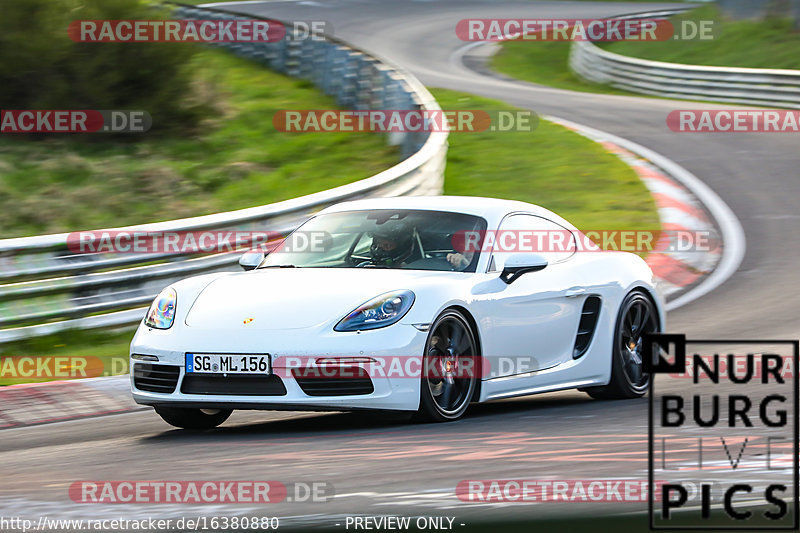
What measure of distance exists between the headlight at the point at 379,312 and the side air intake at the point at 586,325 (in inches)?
65.4

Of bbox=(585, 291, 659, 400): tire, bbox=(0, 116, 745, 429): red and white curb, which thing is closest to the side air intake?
bbox=(585, 291, 659, 400): tire

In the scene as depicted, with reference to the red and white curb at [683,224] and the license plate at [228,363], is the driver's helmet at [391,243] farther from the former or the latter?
the red and white curb at [683,224]

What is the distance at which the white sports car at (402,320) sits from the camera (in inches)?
265

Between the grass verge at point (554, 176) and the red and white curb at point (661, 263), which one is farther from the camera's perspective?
the grass verge at point (554, 176)

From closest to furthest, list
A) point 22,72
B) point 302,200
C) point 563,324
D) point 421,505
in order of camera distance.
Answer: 1. point 421,505
2. point 563,324
3. point 302,200
4. point 22,72

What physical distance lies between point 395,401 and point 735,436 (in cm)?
166

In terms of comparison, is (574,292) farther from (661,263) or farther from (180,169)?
(180,169)

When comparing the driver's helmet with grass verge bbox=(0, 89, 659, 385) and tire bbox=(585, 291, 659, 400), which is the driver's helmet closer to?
tire bbox=(585, 291, 659, 400)

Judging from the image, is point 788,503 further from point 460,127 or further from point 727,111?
point 727,111

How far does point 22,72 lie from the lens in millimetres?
17078

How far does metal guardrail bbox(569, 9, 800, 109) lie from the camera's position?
27.2m

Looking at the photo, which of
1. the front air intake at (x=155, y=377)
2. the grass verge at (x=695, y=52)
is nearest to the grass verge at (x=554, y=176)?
the front air intake at (x=155, y=377)

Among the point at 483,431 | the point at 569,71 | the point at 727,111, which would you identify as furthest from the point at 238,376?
the point at 569,71

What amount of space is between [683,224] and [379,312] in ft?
32.1
